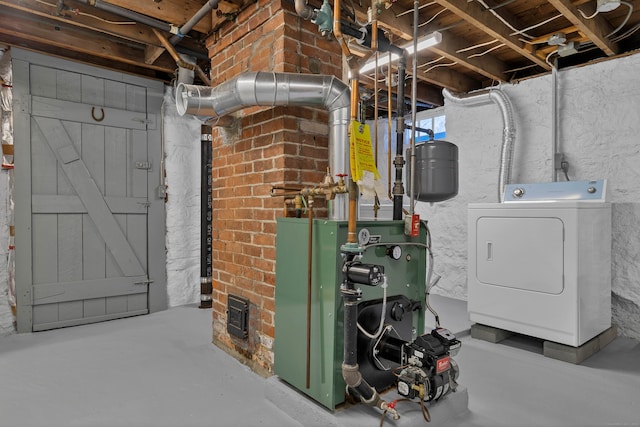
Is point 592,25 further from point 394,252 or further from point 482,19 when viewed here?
point 394,252

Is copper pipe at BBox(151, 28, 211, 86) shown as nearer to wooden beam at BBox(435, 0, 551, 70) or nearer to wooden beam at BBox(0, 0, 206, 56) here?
wooden beam at BBox(0, 0, 206, 56)

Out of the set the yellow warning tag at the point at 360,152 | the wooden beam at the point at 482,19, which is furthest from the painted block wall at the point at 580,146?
the yellow warning tag at the point at 360,152

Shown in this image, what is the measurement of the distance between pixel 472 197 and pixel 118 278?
3631 mm

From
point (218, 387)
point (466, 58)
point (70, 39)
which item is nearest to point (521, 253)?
point (466, 58)

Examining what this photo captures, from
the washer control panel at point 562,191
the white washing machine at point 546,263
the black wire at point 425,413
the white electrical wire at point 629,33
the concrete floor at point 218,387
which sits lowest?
the concrete floor at point 218,387

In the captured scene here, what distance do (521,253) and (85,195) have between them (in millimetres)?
3576

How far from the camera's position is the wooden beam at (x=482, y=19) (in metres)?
2.49

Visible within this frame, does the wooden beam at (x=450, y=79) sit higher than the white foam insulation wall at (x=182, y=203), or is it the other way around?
the wooden beam at (x=450, y=79)

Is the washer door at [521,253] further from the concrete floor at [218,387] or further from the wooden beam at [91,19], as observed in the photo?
the wooden beam at [91,19]

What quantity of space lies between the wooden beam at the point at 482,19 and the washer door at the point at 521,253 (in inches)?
55.8

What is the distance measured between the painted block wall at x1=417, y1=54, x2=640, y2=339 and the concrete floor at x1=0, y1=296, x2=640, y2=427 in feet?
2.35

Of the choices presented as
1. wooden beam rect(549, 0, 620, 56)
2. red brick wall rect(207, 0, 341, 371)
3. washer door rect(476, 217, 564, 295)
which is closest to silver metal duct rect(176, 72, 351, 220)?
red brick wall rect(207, 0, 341, 371)

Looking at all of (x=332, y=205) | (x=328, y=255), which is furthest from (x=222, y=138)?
(x=328, y=255)

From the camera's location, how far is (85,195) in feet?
10.7
